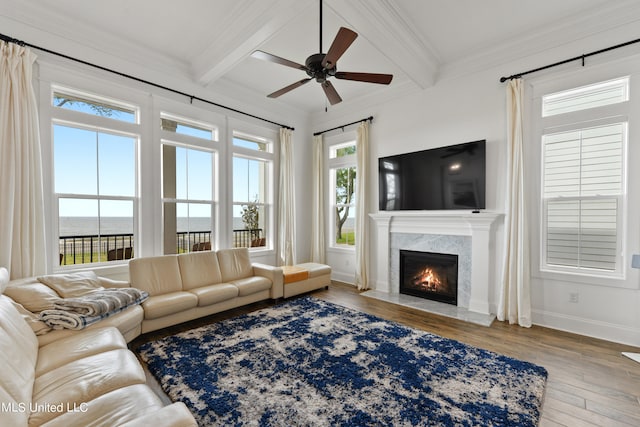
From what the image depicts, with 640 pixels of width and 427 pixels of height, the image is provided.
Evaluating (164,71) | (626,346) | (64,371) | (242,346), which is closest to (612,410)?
(626,346)

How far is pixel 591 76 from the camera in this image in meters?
3.06

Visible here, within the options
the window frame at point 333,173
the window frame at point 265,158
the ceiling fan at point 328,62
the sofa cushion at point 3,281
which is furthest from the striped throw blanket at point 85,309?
the window frame at point 333,173

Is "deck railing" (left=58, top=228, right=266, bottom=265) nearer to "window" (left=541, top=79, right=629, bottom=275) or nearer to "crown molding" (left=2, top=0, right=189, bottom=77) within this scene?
"crown molding" (left=2, top=0, right=189, bottom=77)

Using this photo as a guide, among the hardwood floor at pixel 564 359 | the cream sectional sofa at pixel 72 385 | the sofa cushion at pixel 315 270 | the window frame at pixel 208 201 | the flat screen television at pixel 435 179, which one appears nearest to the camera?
the cream sectional sofa at pixel 72 385

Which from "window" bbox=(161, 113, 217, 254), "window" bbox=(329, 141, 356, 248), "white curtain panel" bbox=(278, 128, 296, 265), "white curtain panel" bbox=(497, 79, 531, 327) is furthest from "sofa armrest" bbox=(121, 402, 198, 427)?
"window" bbox=(329, 141, 356, 248)

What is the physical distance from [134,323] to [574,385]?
12.6ft

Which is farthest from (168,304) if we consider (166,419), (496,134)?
(496,134)

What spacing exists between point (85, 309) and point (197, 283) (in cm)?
145

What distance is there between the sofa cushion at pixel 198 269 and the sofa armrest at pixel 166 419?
271 centimetres

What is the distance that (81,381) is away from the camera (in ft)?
4.92

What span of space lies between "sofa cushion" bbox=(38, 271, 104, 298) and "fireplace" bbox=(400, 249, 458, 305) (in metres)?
4.07

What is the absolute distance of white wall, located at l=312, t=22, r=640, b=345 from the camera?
2.93 m

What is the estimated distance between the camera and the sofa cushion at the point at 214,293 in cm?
334

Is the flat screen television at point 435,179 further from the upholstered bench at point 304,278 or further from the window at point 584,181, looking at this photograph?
the upholstered bench at point 304,278
